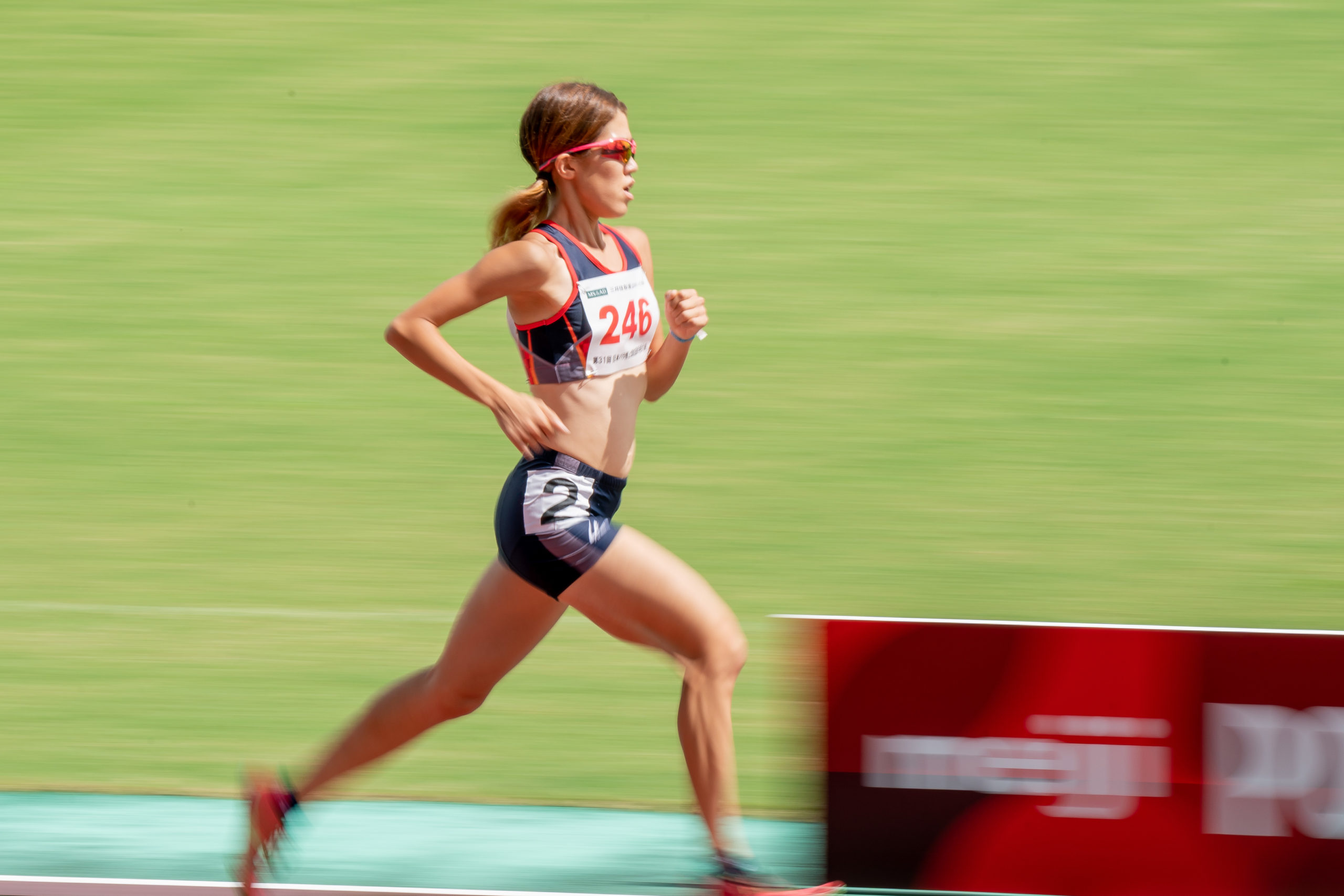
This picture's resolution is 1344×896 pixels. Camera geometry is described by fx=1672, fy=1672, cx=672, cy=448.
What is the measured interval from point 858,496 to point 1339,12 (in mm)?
8510

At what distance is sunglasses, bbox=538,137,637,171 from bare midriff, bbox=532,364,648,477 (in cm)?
54

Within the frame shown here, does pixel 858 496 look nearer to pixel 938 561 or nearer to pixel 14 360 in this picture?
pixel 938 561

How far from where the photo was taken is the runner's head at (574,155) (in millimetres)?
4113

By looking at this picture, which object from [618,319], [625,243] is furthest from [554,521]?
[625,243]

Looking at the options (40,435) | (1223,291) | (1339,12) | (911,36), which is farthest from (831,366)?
(1339,12)

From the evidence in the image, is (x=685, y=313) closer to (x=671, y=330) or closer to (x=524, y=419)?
(x=671, y=330)

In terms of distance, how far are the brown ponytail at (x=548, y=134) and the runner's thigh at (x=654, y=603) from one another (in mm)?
832

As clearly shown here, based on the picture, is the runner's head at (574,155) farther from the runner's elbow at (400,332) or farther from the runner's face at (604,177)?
the runner's elbow at (400,332)

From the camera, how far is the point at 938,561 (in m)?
7.41

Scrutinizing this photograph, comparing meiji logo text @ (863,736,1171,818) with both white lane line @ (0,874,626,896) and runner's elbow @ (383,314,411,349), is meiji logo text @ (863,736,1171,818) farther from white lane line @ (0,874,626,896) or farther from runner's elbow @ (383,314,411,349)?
runner's elbow @ (383,314,411,349)

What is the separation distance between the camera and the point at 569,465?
4.02 metres

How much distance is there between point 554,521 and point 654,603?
31 centimetres

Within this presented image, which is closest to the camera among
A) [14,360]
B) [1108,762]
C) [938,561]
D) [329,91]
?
[1108,762]

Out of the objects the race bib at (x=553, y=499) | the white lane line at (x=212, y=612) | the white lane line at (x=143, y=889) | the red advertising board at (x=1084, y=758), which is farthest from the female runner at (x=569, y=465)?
the white lane line at (x=212, y=612)
